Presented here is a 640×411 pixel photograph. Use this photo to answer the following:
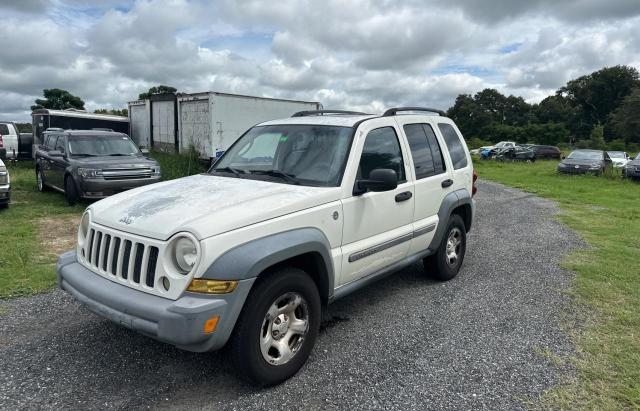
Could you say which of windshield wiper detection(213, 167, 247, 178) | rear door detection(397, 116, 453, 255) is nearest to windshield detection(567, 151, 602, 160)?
rear door detection(397, 116, 453, 255)

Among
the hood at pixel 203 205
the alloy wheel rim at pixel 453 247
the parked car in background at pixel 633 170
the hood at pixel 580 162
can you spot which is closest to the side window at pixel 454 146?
the alloy wheel rim at pixel 453 247

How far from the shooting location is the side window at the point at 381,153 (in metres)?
4.02

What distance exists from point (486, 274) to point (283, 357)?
3489 millimetres

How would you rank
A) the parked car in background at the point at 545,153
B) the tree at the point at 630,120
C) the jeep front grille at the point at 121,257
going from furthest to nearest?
the tree at the point at 630,120 < the parked car in background at the point at 545,153 < the jeep front grille at the point at 121,257

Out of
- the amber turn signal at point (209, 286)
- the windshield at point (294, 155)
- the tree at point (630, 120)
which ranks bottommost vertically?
the amber turn signal at point (209, 286)

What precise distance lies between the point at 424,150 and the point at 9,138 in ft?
60.5

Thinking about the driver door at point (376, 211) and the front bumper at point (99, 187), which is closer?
the driver door at point (376, 211)

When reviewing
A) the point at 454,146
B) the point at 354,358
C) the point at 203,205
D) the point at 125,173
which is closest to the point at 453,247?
the point at 454,146

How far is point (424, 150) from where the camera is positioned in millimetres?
4926

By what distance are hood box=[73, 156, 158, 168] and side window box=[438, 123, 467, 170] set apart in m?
6.81

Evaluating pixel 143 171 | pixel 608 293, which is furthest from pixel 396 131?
pixel 143 171

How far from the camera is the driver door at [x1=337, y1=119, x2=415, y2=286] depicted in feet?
12.4

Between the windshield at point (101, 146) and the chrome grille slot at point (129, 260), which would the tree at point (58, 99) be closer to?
the windshield at point (101, 146)

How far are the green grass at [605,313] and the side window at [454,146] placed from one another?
1.89 metres
